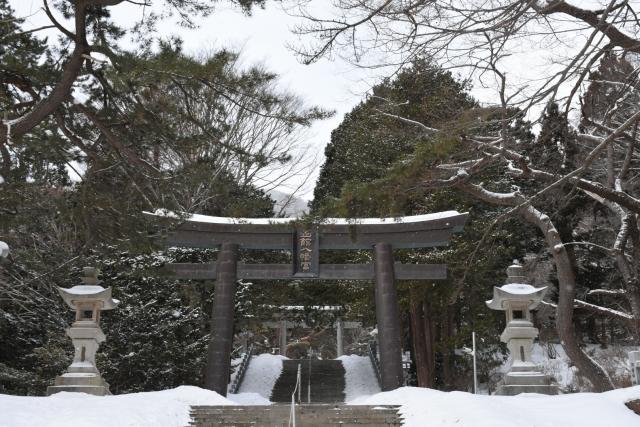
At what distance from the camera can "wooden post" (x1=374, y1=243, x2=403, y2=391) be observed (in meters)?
13.7

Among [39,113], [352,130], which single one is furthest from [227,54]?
[352,130]

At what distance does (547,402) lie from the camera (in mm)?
8711

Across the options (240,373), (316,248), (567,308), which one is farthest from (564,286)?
(240,373)

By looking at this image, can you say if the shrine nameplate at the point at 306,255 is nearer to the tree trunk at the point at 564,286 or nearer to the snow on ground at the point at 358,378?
the tree trunk at the point at 564,286

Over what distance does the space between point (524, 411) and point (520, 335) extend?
12.5ft

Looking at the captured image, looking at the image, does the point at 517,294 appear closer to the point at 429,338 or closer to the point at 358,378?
the point at 429,338

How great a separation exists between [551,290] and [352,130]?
956 centimetres

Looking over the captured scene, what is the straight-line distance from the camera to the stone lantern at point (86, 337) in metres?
10.8

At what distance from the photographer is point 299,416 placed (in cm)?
957

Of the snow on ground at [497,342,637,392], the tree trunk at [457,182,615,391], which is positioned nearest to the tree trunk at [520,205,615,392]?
the tree trunk at [457,182,615,391]

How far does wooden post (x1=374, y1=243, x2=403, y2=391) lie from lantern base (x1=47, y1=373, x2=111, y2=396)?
6072 mm

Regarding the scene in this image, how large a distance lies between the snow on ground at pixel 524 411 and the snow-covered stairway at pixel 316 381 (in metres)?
8.20

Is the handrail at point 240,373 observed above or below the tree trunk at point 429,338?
below

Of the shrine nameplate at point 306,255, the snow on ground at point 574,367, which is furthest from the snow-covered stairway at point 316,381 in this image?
the snow on ground at point 574,367
